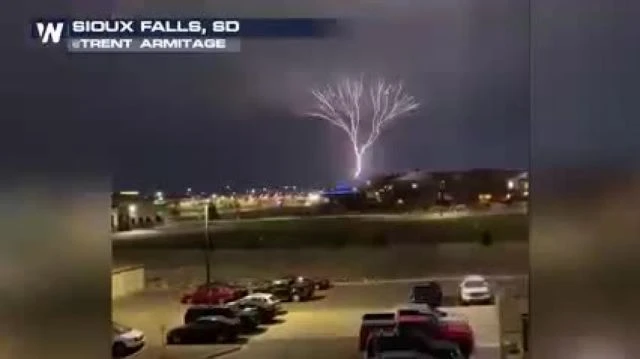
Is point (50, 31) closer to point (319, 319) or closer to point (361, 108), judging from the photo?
point (361, 108)

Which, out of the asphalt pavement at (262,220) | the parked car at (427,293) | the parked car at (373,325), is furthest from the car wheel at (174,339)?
the parked car at (427,293)

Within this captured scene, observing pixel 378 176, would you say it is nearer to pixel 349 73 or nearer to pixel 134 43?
pixel 349 73

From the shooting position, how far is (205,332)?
5.15 feet

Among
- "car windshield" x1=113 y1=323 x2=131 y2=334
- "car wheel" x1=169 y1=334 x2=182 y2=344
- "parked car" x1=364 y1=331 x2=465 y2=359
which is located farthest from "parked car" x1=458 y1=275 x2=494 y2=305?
"car windshield" x1=113 y1=323 x2=131 y2=334

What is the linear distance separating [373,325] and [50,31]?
96cm

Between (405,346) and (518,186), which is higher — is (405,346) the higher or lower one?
the lower one

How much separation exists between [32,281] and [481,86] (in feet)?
3.51

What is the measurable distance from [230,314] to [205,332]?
0.22 feet

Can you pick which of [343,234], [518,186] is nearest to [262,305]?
[343,234]

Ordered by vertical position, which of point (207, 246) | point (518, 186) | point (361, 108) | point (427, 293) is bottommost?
point (427, 293)

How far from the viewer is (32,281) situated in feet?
5.12

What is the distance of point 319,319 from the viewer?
155cm

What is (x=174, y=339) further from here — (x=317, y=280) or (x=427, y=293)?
(x=427, y=293)

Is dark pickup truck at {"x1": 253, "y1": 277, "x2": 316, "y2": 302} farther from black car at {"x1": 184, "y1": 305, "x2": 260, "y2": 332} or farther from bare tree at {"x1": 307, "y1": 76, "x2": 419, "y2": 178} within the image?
bare tree at {"x1": 307, "y1": 76, "x2": 419, "y2": 178}
